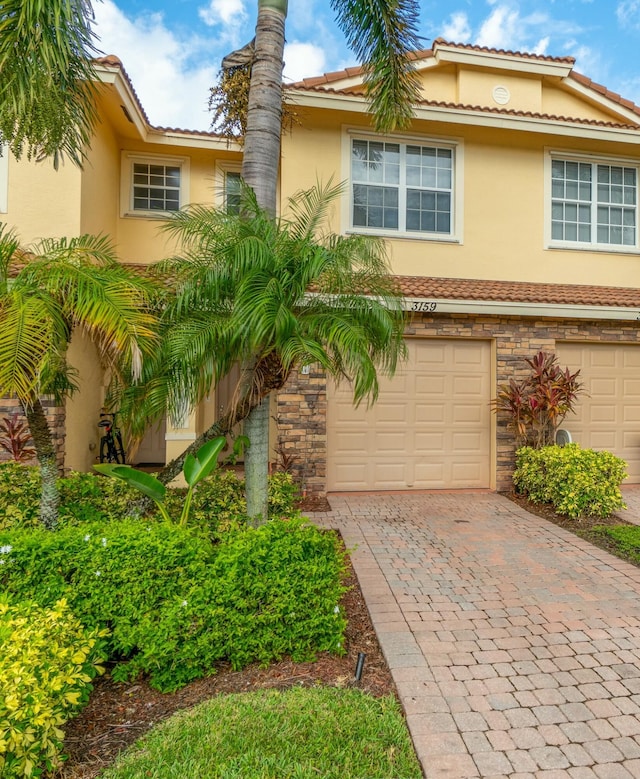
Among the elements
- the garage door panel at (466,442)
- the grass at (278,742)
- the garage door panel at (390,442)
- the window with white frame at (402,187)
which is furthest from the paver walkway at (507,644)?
the window with white frame at (402,187)

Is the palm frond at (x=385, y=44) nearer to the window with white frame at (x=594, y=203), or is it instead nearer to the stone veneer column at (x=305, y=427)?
the stone veneer column at (x=305, y=427)

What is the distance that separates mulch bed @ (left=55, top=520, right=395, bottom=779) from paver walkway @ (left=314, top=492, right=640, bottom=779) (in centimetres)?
22

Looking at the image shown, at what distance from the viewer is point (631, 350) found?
30.8 feet

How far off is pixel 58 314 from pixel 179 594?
2.31m

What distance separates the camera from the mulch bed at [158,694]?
2678 mm

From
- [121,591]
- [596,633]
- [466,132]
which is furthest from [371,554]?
[466,132]

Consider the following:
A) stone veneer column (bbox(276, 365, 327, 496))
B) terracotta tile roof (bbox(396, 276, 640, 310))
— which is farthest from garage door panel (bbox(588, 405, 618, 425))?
stone veneer column (bbox(276, 365, 327, 496))

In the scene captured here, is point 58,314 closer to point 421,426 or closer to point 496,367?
point 421,426

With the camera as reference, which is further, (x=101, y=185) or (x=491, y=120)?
(x=491, y=120)

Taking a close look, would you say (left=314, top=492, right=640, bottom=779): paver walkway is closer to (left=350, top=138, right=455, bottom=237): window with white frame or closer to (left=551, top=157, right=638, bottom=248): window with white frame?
(left=350, top=138, right=455, bottom=237): window with white frame

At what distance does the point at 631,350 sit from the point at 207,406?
903 cm

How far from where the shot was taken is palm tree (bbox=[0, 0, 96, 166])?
3.95m

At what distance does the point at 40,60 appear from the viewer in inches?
161

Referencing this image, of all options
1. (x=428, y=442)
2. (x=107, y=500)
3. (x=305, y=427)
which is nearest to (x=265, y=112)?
(x=107, y=500)
